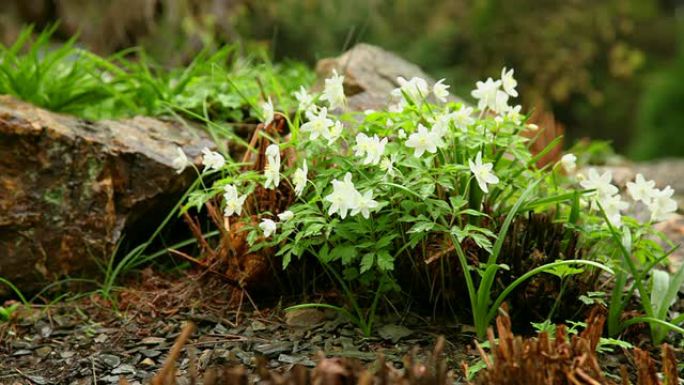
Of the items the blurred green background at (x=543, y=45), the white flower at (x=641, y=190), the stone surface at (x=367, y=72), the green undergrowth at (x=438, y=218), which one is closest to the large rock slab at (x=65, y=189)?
the green undergrowth at (x=438, y=218)

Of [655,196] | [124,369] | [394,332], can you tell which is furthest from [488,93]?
[124,369]

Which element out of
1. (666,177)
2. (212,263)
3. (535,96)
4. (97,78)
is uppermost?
(535,96)

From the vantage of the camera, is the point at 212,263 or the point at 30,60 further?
the point at 30,60

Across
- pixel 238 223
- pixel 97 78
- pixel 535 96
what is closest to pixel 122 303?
pixel 238 223

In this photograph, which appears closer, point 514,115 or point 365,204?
point 365,204

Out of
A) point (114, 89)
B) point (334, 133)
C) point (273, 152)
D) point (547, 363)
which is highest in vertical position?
point (114, 89)

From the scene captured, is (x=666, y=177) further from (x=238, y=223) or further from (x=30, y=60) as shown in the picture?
(x=30, y=60)

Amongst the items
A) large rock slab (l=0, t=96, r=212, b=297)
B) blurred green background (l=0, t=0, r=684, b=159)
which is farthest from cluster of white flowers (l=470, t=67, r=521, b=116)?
blurred green background (l=0, t=0, r=684, b=159)

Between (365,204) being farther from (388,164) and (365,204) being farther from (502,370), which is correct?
(502,370)
